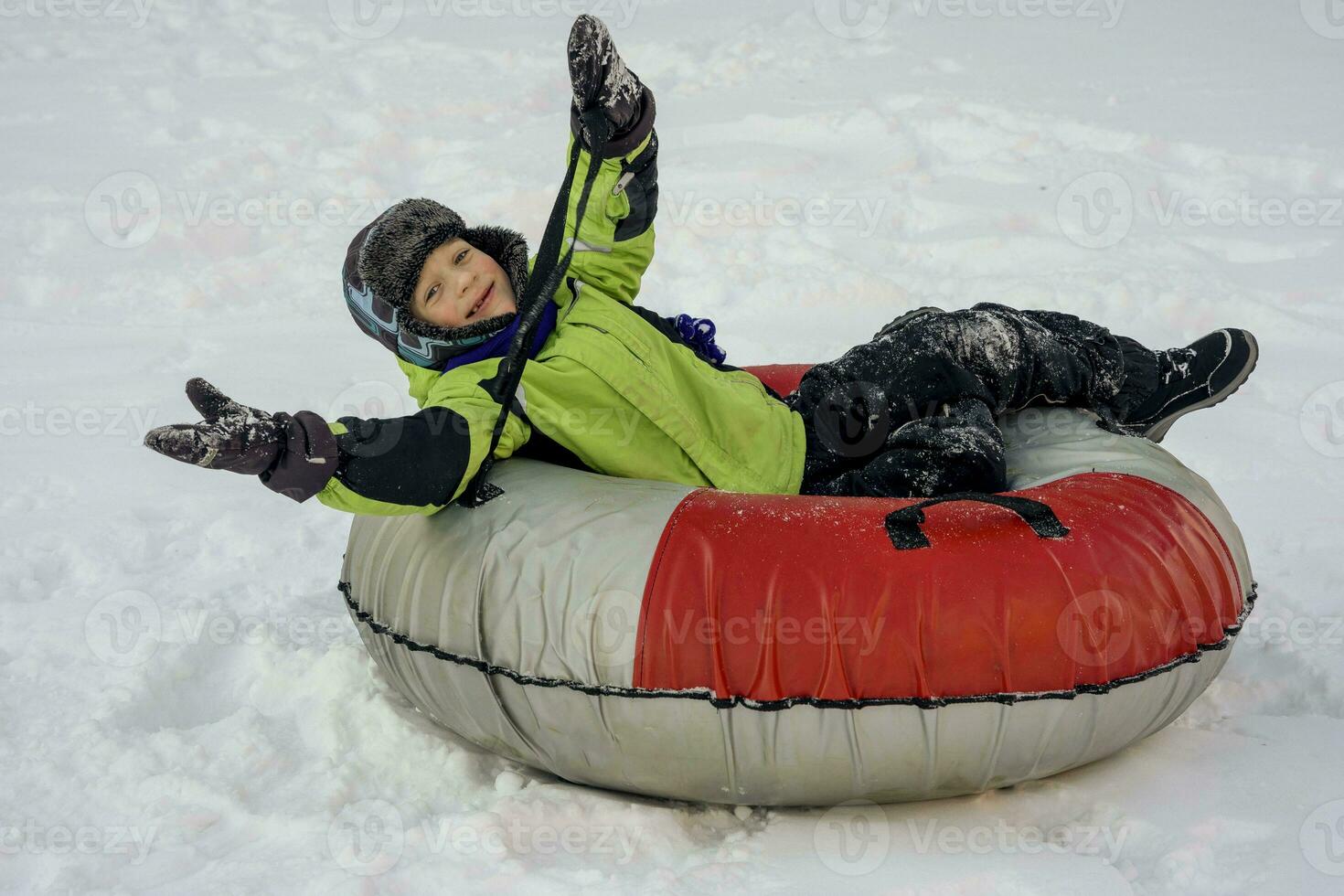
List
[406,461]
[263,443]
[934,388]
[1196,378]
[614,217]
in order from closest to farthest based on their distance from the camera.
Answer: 1. [263,443]
2. [406,461]
3. [934,388]
4. [614,217]
5. [1196,378]

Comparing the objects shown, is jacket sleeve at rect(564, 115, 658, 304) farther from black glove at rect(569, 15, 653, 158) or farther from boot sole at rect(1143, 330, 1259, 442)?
boot sole at rect(1143, 330, 1259, 442)

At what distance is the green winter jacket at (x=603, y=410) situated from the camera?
198 centimetres

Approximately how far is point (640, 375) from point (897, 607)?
73 cm

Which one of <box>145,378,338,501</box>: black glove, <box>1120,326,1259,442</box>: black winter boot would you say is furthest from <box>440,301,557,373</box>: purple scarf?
<box>1120,326,1259,442</box>: black winter boot

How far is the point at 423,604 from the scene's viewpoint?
209cm

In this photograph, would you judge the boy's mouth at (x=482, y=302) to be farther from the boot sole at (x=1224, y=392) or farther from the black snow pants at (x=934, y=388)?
the boot sole at (x=1224, y=392)

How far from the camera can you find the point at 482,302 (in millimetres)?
2373

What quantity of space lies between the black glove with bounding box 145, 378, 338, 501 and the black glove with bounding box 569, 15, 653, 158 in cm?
86

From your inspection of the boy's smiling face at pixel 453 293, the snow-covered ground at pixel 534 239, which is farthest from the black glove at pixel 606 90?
the snow-covered ground at pixel 534 239

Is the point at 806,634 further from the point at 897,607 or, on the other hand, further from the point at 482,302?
the point at 482,302

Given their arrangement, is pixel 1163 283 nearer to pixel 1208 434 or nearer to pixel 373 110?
pixel 1208 434

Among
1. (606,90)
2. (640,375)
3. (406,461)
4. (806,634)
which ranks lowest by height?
(806,634)

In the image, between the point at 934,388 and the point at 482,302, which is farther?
the point at 934,388

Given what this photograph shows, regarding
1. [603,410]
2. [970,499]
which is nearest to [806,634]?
[970,499]
